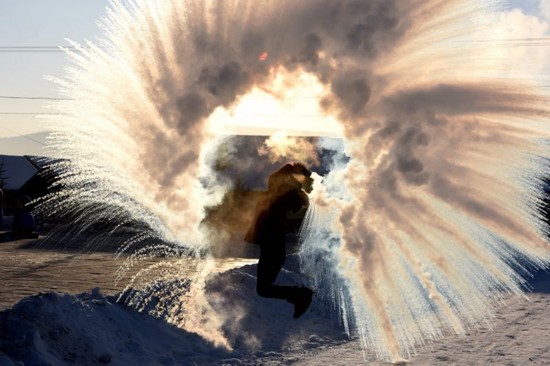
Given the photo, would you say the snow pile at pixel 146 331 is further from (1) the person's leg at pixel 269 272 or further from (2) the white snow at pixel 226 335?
(1) the person's leg at pixel 269 272

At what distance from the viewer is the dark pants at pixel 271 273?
21.3ft

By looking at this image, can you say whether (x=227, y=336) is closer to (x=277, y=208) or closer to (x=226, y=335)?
(x=226, y=335)

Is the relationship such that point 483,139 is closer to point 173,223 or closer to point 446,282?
point 173,223

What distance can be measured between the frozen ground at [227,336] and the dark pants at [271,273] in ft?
9.14

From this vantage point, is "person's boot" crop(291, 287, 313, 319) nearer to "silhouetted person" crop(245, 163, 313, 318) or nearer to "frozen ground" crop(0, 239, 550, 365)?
"silhouetted person" crop(245, 163, 313, 318)

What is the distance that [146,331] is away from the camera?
1118 cm

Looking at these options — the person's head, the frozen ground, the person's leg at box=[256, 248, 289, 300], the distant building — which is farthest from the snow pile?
the distant building

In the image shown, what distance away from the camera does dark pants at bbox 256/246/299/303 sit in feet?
21.3

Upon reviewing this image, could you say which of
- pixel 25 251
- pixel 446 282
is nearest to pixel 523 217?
pixel 446 282

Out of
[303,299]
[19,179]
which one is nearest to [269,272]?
[303,299]

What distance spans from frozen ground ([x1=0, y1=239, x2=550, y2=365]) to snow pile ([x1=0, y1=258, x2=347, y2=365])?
0.01 metres

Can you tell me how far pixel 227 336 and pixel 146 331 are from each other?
132cm

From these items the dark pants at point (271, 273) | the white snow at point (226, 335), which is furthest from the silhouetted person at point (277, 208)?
the white snow at point (226, 335)

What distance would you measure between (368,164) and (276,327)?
147 inches
